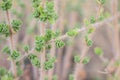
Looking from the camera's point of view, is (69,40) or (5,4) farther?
(69,40)

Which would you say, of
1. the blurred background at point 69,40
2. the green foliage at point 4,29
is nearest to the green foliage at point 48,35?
the green foliage at point 4,29

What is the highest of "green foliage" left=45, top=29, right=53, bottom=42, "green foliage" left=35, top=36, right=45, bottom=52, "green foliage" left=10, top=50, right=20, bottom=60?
"green foliage" left=45, top=29, right=53, bottom=42

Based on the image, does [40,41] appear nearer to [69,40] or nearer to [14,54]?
[14,54]

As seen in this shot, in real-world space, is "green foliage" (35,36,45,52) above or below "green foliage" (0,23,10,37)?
below

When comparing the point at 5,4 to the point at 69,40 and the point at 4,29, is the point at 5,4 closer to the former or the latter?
the point at 4,29

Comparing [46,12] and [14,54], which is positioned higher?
[46,12]

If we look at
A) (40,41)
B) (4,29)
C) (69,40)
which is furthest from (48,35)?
(69,40)

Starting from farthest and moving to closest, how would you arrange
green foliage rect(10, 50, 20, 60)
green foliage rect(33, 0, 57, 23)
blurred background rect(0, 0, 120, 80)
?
blurred background rect(0, 0, 120, 80) < green foliage rect(10, 50, 20, 60) < green foliage rect(33, 0, 57, 23)

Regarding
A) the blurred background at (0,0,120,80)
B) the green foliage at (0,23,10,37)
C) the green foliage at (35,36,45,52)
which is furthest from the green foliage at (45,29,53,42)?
the blurred background at (0,0,120,80)

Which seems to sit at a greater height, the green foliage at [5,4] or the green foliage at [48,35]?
the green foliage at [5,4]

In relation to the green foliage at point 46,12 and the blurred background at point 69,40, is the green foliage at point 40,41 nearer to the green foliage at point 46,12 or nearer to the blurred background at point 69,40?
the green foliage at point 46,12

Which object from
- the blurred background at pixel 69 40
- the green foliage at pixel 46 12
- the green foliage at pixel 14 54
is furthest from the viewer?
the blurred background at pixel 69 40

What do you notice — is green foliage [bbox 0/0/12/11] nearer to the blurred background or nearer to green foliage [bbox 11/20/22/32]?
green foliage [bbox 11/20/22/32]

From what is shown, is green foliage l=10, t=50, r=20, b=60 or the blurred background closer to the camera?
green foliage l=10, t=50, r=20, b=60
